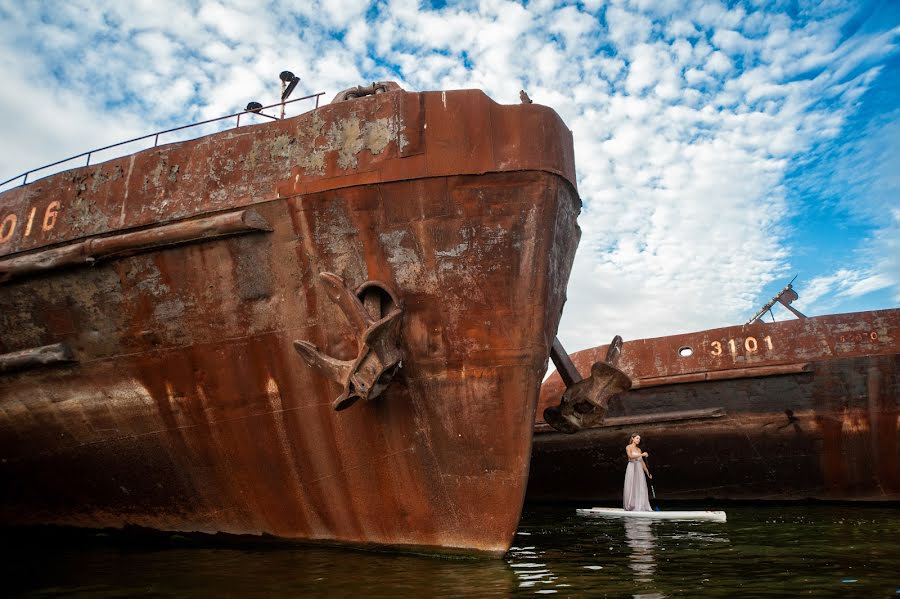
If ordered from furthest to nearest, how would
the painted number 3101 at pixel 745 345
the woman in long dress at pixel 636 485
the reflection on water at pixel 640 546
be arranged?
1. the painted number 3101 at pixel 745 345
2. the woman in long dress at pixel 636 485
3. the reflection on water at pixel 640 546

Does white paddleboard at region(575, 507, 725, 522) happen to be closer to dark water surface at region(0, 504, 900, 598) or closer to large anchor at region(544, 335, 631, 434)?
dark water surface at region(0, 504, 900, 598)

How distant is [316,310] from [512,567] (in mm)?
2348

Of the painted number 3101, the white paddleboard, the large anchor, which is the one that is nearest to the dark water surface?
the white paddleboard

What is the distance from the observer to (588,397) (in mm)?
5812

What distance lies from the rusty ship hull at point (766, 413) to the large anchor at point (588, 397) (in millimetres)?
2867

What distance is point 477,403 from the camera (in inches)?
188

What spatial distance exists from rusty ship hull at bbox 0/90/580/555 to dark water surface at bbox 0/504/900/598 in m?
0.39

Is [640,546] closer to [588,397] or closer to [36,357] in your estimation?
[588,397]

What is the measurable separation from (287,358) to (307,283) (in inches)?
24.3

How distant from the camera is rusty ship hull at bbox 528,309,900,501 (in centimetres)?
891

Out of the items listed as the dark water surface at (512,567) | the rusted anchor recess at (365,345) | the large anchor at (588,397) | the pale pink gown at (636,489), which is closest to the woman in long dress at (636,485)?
the pale pink gown at (636,489)

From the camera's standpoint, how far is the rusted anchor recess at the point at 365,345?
4.49m

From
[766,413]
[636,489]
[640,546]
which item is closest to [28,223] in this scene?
[640,546]

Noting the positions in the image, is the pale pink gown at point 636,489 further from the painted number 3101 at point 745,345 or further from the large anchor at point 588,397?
the large anchor at point 588,397
